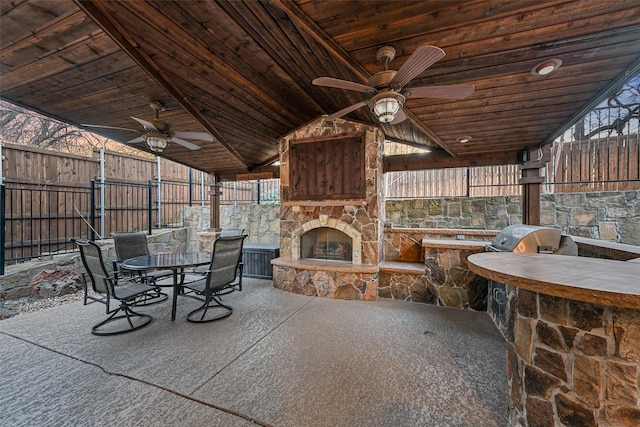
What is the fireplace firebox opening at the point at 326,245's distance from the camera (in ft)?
14.7

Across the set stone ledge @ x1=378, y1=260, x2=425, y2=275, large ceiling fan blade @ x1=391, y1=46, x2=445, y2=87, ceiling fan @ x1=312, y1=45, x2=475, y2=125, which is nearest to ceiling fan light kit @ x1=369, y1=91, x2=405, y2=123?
ceiling fan @ x1=312, y1=45, x2=475, y2=125

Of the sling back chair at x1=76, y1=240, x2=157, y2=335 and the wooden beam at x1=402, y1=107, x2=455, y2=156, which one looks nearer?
the sling back chair at x1=76, y1=240, x2=157, y2=335

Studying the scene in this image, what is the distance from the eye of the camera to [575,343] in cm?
119

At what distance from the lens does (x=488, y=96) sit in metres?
2.65

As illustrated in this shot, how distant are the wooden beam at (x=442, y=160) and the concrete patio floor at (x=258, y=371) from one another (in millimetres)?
2472

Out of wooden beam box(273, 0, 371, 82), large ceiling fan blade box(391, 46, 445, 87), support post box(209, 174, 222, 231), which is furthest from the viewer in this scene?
support post box(209, 174, 222, 231)

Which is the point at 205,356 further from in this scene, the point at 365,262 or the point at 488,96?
the point at 488,96

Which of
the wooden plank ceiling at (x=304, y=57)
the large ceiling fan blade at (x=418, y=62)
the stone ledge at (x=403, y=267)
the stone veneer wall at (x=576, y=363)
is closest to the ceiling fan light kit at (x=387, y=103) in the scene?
the large ceiling fan blade at (x=418, y=62)

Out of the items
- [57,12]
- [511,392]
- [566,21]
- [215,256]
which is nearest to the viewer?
[511,392]

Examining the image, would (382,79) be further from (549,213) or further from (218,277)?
(549,213)

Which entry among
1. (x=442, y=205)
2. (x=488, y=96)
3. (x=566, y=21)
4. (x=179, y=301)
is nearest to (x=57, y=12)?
(x=179, y=301)

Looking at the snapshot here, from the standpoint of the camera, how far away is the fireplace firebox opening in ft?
14.7

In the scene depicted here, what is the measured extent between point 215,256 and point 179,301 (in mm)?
1488

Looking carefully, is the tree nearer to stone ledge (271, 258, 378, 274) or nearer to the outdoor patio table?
the outdoor patio table
